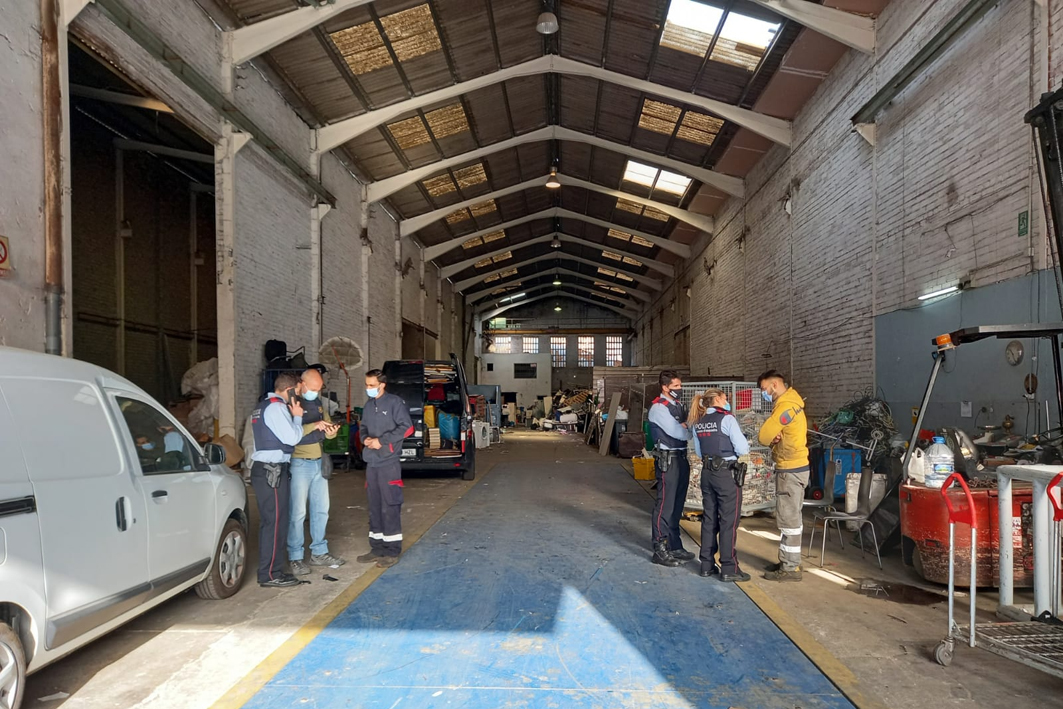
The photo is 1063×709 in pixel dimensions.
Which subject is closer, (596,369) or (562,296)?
(596,369)

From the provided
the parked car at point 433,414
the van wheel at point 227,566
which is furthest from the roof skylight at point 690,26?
the van wheel at point 227,566

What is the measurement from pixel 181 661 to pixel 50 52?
6458 millimetres

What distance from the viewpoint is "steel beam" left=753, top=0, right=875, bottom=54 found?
9.59m

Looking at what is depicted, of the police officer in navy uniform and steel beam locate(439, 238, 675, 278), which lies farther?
steel beam locate(439, 238, 675, 278)

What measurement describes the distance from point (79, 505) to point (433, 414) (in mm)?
8793

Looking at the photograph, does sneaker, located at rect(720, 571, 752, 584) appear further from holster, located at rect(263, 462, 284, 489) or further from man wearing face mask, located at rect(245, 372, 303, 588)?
holster, located at rect(263, 462, 284, 489)

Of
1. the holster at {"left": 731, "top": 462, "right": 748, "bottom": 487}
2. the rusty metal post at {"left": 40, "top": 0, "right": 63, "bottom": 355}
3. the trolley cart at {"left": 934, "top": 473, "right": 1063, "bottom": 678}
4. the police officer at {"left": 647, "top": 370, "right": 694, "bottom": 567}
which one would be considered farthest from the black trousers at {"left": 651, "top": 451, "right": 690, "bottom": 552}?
the rusty metal post at {"left": 40, "top": 0, "right": 63, "bottom": 355}

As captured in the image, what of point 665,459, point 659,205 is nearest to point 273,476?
point 665,459

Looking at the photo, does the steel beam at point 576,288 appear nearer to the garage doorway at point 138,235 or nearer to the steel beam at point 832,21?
the garage doorway at point 138,235

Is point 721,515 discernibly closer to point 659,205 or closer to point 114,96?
point 114,96

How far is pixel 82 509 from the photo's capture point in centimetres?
321

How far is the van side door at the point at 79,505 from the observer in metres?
3.01

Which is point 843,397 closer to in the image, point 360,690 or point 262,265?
point 360,690

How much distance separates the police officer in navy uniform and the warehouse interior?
0.30 m
